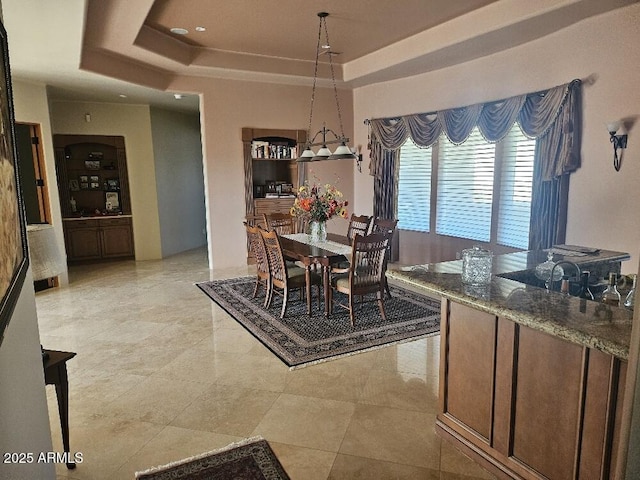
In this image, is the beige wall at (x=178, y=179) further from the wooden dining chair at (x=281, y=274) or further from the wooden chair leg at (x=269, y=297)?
the wooden dining chair at (x=281, y=274)

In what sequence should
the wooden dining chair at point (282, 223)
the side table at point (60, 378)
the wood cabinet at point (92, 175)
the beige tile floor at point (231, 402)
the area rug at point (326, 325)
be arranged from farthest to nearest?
the wood cabinet at point (92, 175)
the wooden dining chair at point (282, 223)
the area rug at point (326, 325)
the beige tile floor at point (231, 402)
the side table at point (60, 378)

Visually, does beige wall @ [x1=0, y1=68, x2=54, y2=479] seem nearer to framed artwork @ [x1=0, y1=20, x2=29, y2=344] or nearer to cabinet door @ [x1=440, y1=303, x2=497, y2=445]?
framed artwork @ [x1=0, y1=20, x2=29, y2=344]

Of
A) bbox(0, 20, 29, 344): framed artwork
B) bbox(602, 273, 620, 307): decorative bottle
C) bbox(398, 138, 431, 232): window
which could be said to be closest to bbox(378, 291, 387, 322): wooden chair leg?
bbox(602, 273, 620, 307): decorative bottle

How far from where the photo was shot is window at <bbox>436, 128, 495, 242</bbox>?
19.0ft

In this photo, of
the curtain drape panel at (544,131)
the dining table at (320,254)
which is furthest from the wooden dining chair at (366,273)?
the curtain drape panel at (544,131)

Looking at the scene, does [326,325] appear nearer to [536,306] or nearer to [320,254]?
[320,254]

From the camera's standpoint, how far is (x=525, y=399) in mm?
2045

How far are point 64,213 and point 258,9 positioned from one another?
5476mm

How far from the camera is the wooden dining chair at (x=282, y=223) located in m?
6.04

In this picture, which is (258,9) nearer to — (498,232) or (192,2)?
(192,2)

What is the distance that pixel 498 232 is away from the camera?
18.6 feet

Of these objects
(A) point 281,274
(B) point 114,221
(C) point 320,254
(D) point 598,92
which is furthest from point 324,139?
(B) point 114,221

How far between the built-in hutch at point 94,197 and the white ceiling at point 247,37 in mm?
1140

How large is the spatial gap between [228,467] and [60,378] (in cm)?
101
